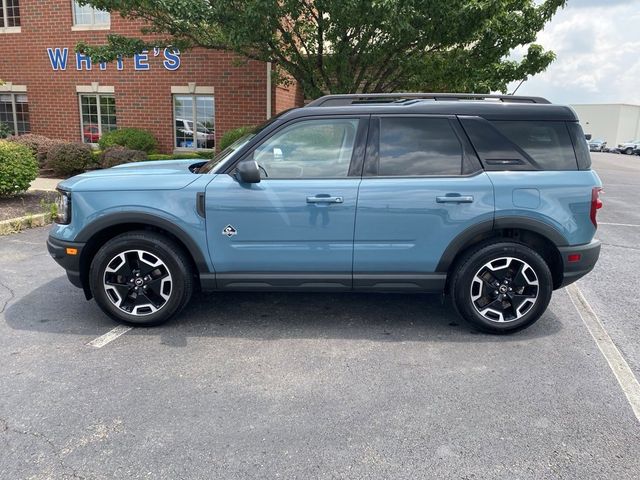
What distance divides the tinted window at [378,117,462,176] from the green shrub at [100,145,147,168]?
9.80 meters

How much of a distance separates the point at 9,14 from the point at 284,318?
15628mm

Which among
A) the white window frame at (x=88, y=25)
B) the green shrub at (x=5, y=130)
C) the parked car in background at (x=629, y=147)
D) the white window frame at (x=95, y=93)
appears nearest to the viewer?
the white window frame at (x=88, y=25)

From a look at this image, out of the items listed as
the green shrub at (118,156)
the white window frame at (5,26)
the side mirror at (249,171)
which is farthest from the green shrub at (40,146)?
the side mirror at (249,171)

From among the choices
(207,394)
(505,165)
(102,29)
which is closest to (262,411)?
(207,394)

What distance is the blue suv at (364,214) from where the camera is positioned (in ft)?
12.9

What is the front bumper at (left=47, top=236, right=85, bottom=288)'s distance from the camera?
405cm

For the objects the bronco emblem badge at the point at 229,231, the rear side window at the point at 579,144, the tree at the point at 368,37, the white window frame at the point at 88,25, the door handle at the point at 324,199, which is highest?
the white window frame at the point at 88,25

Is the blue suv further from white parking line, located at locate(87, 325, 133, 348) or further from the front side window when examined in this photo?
white parking line, located at locate(87, 325, 133, 348)

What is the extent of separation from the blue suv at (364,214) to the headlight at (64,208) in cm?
2

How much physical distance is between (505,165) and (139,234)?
9.87ft

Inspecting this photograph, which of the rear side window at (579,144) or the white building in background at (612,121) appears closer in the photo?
the rear side window at (579,144)

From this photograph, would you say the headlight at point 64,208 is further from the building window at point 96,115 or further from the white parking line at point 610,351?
the building window at point 96,115

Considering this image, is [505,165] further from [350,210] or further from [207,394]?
[207,394]

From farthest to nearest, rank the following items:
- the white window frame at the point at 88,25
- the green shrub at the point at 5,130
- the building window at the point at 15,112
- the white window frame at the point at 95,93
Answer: the building window at the point at 15,112, the green shrub at the point at 5,130, the white window frame at the point at 95,93, the white window frame at the point at 88,25
